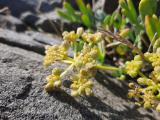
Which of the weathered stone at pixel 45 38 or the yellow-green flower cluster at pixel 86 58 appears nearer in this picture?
the yellow-green flower cluster at pixel 86 58

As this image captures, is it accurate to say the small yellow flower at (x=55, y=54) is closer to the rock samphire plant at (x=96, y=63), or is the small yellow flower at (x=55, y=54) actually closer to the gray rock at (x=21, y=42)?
the rock samphire plant at (x=96, y=63)

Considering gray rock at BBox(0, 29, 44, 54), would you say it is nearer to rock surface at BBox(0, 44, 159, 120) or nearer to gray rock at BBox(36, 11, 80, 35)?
rock surface at BBox(0, 44, 159, 120)

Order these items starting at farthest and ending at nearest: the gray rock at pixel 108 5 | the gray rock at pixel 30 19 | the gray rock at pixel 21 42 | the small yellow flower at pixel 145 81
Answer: the gray rock at pixel 30 19
the gray rock at pixel 108 5
the gray rock at pixel 21 42
the small yellow flower at pixel 145 81

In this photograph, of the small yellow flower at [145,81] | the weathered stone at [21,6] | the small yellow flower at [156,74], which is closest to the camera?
the small yellow flower at [156,74]

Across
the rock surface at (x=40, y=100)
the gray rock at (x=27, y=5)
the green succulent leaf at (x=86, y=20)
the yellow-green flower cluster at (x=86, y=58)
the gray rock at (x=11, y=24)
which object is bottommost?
the rock surface at (x=40, y=100)

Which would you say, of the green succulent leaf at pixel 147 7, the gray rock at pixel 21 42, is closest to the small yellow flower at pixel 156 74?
the green succulent leaf at pixel 147 7

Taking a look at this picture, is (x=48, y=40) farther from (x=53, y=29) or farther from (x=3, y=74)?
(x=3, y=74)
